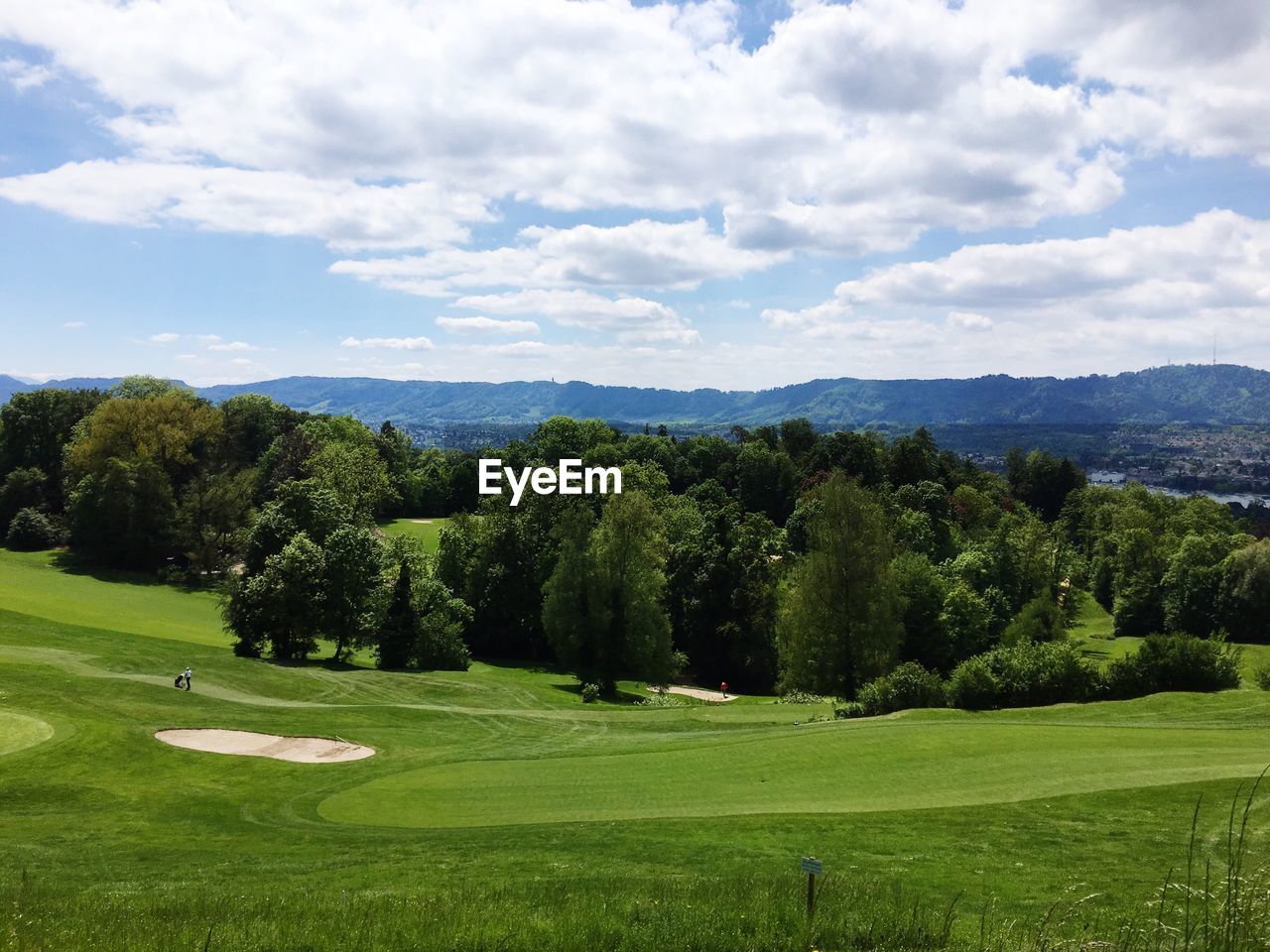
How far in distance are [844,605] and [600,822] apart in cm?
2894

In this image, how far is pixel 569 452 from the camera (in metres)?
110

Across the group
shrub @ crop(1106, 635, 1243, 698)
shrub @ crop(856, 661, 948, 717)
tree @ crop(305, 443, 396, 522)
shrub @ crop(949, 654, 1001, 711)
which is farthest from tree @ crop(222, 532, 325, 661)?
shrub @ crop(1106, 635, 1243, 698)

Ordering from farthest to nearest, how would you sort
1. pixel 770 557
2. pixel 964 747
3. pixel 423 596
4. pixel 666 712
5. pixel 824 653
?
pixel 770 557, pixel 423 596, pixel 824 653, pixel 666 712, pixel 964 747

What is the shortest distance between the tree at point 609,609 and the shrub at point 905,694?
69.2 feet

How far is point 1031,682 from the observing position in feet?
92.2

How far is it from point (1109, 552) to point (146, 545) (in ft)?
341

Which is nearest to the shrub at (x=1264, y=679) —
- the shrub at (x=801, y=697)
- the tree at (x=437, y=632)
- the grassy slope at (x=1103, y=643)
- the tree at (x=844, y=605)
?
the grassy slope at (x=1103, y=643)

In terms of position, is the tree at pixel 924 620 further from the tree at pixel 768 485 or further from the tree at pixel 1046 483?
the tree at pixel 1046 483

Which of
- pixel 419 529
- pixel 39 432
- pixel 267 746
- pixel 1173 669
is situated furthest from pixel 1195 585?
pixel 39 432

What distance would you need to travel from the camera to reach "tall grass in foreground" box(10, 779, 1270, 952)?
28.2ft

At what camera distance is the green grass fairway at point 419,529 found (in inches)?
3708

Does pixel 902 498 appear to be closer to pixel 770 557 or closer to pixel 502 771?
pixel 770 557

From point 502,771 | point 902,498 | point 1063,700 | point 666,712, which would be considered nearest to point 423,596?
point 666,712

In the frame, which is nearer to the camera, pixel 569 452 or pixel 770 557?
pixel 770 557
